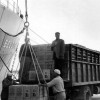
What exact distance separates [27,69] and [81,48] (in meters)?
2.32

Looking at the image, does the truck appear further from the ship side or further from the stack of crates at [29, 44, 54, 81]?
the ship side

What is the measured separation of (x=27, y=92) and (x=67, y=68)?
2296 millimetres

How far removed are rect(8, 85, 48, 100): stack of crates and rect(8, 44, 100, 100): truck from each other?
3.34 feet

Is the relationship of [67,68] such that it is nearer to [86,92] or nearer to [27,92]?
[86,92]

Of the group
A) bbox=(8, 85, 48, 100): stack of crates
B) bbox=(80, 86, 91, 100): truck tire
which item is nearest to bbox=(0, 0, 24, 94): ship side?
bbox=(8, 85, 48, 100): stack of crates

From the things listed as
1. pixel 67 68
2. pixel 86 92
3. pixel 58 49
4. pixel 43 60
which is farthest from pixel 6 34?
pixel 86 92

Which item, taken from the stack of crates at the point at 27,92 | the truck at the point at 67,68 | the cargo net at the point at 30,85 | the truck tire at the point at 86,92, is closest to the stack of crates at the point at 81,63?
the truck at the point at 67,68

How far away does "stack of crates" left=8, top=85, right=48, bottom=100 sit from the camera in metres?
5.81

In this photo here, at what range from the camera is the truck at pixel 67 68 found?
7676 mm

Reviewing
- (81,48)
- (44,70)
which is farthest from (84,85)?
(44,70)

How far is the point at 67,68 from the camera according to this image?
306 inches

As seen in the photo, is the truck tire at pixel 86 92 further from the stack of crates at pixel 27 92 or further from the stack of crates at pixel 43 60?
the stack of crates at pixel 27 92

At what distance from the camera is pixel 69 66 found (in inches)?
308

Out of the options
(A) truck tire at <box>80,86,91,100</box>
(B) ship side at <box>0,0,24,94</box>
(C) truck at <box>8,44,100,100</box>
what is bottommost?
(A) truck tire at <box>80,86,91,100</box>
